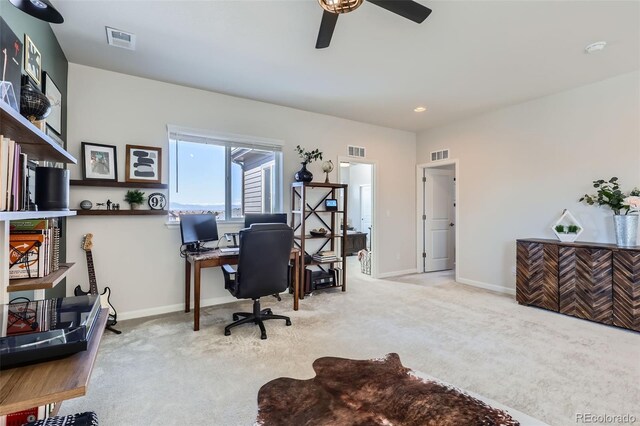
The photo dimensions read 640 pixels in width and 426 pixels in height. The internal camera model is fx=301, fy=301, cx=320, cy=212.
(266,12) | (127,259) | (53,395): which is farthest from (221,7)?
(127,259)

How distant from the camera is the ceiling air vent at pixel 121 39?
8.52 ft

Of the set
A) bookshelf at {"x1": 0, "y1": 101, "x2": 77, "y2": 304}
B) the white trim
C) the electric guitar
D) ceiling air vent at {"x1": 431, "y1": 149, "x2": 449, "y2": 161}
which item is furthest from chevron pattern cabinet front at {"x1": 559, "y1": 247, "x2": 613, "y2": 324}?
the electric guitar

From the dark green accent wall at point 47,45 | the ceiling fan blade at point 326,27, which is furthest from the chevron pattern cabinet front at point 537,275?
the dark green accent wall at point 47,45

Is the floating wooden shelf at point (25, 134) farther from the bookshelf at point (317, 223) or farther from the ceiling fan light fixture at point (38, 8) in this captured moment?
the bookshelf at point (317, 223)

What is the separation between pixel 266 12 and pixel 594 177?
4.12 meters

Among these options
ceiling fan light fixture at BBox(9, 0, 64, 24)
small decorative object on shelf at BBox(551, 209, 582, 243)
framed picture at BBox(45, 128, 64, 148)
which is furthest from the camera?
small decorative object on shelf at BBox(551, 209, 582, 243)

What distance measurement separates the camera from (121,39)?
2.70 metres

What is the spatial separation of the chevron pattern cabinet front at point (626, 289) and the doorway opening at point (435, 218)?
2.94m

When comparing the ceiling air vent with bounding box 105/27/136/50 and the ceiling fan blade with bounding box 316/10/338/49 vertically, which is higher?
the ceiling air vent with bounding box 105/27/136/50

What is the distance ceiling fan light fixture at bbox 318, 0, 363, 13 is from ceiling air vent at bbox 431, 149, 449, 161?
4.03m

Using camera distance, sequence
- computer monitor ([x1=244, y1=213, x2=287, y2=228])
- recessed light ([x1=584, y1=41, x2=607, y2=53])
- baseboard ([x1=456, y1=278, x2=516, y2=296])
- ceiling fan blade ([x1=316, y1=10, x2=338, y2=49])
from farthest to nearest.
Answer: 1. baseboard ([x1=456, y1=278, x2=516, y2=296])
2. computer monitor ([x1=244, y1=213, x2=287, y2=228])
3. recessed light ([x1=584, y1=41, x2=607, y2=53])
4. ceiling fan blade ([x1=316, y1=10, x2=338, y2=49])

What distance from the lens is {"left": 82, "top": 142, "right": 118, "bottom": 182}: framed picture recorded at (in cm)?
319

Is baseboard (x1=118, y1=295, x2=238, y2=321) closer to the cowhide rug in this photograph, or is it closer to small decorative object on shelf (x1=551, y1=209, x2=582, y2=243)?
the cowhide rug

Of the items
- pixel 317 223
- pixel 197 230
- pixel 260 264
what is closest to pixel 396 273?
pixel 317 223
